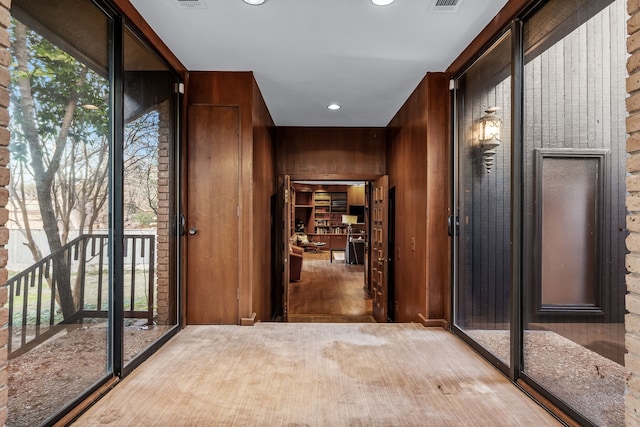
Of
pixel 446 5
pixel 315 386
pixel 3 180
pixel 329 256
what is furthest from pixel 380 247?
pixel 329 256

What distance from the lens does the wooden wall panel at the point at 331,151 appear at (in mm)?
6016

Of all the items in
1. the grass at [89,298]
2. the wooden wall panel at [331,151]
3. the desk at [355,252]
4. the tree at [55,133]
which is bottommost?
the desk at [355,252]

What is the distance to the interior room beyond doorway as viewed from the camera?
625 cm

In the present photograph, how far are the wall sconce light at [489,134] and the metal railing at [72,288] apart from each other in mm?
2871

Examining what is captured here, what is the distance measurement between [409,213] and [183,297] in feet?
8.63

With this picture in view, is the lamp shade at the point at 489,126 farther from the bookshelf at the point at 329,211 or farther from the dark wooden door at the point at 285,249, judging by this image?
the bookshelf at the point at 329,211

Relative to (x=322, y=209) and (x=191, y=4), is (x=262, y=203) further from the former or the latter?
(x=322, y=209)

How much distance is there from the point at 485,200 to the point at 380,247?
8.10 ft

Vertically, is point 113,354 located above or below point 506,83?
below

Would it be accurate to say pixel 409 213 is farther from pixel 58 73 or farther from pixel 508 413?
pixel 58 73

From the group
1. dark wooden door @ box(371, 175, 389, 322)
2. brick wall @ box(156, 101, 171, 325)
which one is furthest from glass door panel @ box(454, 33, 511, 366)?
brick wall @ box(156, 101, 171, 325)

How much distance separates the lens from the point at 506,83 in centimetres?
279

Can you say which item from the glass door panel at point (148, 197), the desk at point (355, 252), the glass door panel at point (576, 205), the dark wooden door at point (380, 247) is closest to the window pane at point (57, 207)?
the glass door panel at point (148, 197)

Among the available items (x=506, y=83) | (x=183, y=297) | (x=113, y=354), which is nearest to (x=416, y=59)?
(x=506, y=83)
